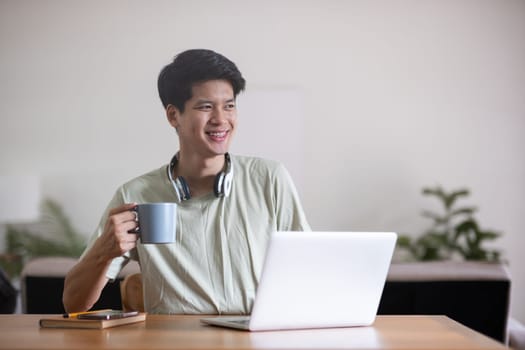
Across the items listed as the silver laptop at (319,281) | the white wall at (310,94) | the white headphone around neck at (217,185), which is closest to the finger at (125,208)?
the silver laptop at (319,281)

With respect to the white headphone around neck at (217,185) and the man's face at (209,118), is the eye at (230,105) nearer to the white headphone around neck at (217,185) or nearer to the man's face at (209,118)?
the man's face at (209,118)

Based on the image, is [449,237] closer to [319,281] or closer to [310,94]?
[310,94]

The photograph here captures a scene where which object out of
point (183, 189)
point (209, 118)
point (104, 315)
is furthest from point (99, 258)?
point (209, 118)

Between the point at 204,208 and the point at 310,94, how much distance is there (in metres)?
3.77

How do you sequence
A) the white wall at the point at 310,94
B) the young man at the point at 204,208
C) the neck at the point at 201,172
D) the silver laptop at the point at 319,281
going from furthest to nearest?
the white wall at the point at 310,94 < the neck at the point at 201,172 < the young man at the point at 204,208 < the silver laptop at the point at 319,281

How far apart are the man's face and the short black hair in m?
0.02

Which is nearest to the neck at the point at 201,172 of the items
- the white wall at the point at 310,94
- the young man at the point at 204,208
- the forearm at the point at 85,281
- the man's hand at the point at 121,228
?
the young man at the point at 204,208

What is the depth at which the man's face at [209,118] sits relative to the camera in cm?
217

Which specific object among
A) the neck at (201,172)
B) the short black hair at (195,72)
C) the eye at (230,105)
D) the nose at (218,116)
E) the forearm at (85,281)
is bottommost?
the forearm at (85,281)

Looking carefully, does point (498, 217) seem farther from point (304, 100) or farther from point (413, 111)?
point (304, 100)

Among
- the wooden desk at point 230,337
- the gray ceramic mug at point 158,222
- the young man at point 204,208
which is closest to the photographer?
the wooden desk at point 230,337

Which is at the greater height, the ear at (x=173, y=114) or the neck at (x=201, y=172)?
the ear at (x=173, y=114)

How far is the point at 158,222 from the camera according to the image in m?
1.56

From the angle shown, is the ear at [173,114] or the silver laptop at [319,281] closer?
the silver laptop at [319,281]
